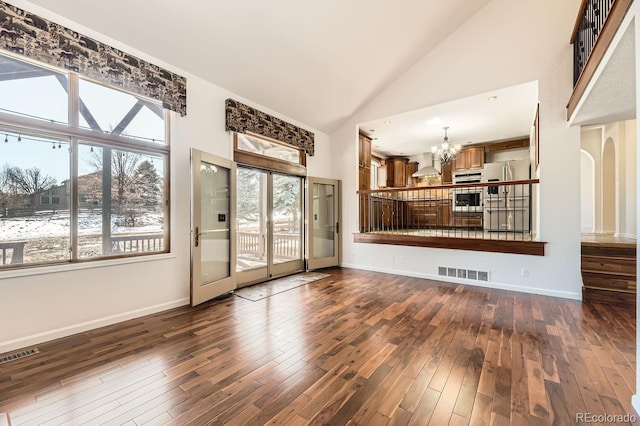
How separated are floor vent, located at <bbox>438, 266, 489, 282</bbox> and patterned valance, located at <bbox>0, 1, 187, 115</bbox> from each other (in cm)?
485

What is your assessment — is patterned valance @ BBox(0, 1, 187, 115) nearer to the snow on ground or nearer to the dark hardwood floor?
the snow on ground

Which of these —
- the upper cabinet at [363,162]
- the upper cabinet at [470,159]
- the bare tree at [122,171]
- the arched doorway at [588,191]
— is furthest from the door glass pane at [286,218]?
the arched doorway at [588,191]

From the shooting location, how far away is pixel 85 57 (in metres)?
2.74

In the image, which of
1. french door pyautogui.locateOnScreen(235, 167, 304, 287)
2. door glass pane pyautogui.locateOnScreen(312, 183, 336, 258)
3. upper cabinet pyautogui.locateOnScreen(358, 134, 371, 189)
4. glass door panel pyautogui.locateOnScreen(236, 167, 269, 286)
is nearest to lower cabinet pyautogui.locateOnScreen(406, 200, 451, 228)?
upper cabinet pyautogui.locateOnScreen(358, 134, 371, 189)

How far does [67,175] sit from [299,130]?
A: 3672 millimetres

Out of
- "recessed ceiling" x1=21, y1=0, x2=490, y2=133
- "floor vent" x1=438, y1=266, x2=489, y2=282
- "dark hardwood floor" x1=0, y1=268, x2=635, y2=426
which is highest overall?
"recessed ceiling" x1=21, y1=0, x2=490, y2=133

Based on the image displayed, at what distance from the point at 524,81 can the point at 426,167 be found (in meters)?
4.02

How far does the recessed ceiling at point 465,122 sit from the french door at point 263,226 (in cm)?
253

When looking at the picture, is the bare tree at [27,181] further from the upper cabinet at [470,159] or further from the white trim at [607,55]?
the upper cabinet at [470,159]

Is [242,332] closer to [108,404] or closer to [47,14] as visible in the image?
[108,404]

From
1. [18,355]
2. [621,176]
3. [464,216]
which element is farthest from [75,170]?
[621,176]

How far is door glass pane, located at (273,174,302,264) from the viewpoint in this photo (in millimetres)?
5191

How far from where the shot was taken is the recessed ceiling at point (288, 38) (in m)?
2.90

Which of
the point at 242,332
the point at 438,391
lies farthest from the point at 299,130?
the point at 438,391
